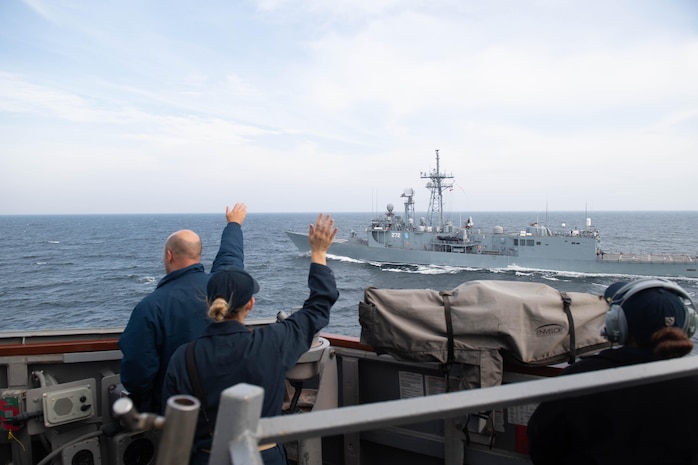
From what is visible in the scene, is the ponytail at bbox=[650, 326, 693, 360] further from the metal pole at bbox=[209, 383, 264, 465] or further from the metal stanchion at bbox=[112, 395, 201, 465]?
the metal stanchion at bbox=[112, 395, 201, 465]

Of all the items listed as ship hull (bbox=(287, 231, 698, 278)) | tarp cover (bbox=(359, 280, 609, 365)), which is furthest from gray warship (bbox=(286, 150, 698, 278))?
tarp cover (bbox=(359, 280, 609, 365))

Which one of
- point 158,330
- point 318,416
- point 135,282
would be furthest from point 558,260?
point 318,416

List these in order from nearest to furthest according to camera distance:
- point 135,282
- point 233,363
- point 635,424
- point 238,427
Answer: point 238,427
point 635,424
point 233,363
point 135,282

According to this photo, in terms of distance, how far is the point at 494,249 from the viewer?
44375 millimetres

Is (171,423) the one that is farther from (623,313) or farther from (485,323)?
(485,323)

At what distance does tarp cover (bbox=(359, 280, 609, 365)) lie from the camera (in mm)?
2932

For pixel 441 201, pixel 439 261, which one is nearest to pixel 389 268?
pixel 439 261

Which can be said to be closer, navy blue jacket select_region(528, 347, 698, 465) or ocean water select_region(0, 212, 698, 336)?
navy blue jacket select_region(528, 347, 698, 465)

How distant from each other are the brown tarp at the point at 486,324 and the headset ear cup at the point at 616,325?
1006 millimetres

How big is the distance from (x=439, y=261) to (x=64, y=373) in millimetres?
43452

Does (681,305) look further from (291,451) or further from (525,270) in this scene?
(525,270)

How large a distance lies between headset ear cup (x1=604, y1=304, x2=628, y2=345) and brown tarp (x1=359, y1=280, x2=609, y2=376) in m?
1.01

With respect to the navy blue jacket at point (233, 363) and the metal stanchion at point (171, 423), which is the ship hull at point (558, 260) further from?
the metal stanchion at point (171, 423)

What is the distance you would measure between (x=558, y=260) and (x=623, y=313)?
146 feet
